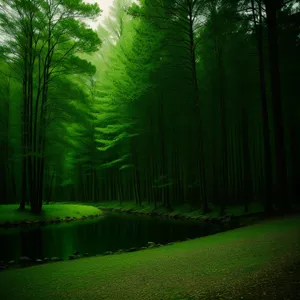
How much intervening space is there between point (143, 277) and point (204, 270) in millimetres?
991

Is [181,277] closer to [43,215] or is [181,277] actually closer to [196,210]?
[196,210]

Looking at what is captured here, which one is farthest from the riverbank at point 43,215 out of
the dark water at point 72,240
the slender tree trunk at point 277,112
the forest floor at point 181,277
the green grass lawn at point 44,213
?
the slender tree trunk at point 277,112

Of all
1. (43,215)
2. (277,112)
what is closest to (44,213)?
(43,215)

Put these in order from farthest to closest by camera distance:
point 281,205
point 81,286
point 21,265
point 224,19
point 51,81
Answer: point 51,81 → point 224,19 → point 281,205 → point 21,265 → point 81,286

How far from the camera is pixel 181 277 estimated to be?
3.81 metres

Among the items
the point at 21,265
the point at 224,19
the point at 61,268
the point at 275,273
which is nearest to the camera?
the point at 275,273

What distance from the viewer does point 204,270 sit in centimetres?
400

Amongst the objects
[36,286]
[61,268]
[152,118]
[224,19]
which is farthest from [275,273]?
[152,118]

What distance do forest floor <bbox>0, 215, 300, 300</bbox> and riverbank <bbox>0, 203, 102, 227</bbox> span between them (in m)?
9.85

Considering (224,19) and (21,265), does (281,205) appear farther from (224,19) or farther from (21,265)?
(21,265)

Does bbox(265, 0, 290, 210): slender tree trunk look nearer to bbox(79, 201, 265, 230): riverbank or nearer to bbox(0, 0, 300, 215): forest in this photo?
bbox(0, 0, 300, 215): forest

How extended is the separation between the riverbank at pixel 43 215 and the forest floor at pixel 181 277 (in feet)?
32.3

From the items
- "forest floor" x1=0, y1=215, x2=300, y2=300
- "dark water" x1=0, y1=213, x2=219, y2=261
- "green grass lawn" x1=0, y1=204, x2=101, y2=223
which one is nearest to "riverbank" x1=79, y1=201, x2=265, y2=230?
"dark water" x1=0, y1=213, x2=219, y2=261

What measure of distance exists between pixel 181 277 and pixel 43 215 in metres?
13.5
